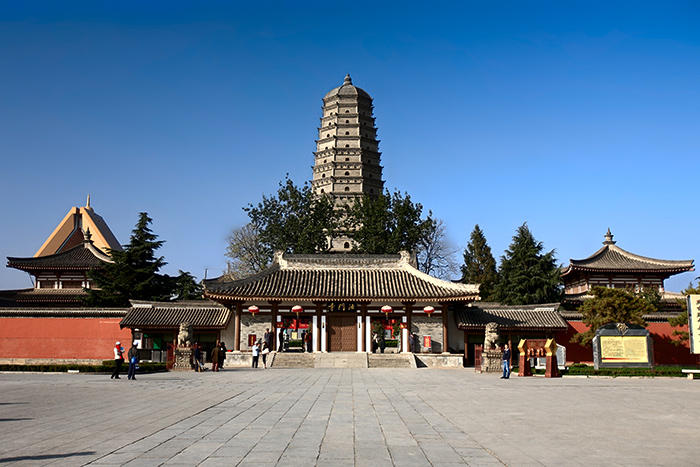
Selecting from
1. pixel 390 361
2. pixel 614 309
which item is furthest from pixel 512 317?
pixel 390 361

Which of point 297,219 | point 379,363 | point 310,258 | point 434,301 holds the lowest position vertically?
point 379,363

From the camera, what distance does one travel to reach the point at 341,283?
1179 inches

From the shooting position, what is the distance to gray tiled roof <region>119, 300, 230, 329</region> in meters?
29.2

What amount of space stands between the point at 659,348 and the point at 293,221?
25.0 meters

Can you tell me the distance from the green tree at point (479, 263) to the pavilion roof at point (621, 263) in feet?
34.9

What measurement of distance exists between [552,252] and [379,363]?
1856cm

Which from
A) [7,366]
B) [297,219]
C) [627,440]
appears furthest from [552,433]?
[297,219]

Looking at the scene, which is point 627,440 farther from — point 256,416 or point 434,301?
point 434,301

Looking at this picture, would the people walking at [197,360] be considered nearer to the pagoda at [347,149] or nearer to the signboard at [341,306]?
the signboard at [341,306]

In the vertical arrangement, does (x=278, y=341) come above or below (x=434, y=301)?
below

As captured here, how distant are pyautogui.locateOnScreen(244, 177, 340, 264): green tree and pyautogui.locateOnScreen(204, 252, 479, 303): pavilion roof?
10.4m

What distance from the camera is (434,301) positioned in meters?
28.7

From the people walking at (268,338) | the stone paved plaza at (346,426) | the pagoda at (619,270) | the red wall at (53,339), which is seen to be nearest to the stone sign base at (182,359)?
the people walking at (268,338)

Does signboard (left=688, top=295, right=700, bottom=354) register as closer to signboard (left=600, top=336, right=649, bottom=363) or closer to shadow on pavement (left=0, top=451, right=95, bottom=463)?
signboard (left=600, top=336, right=649, bottom=363)
